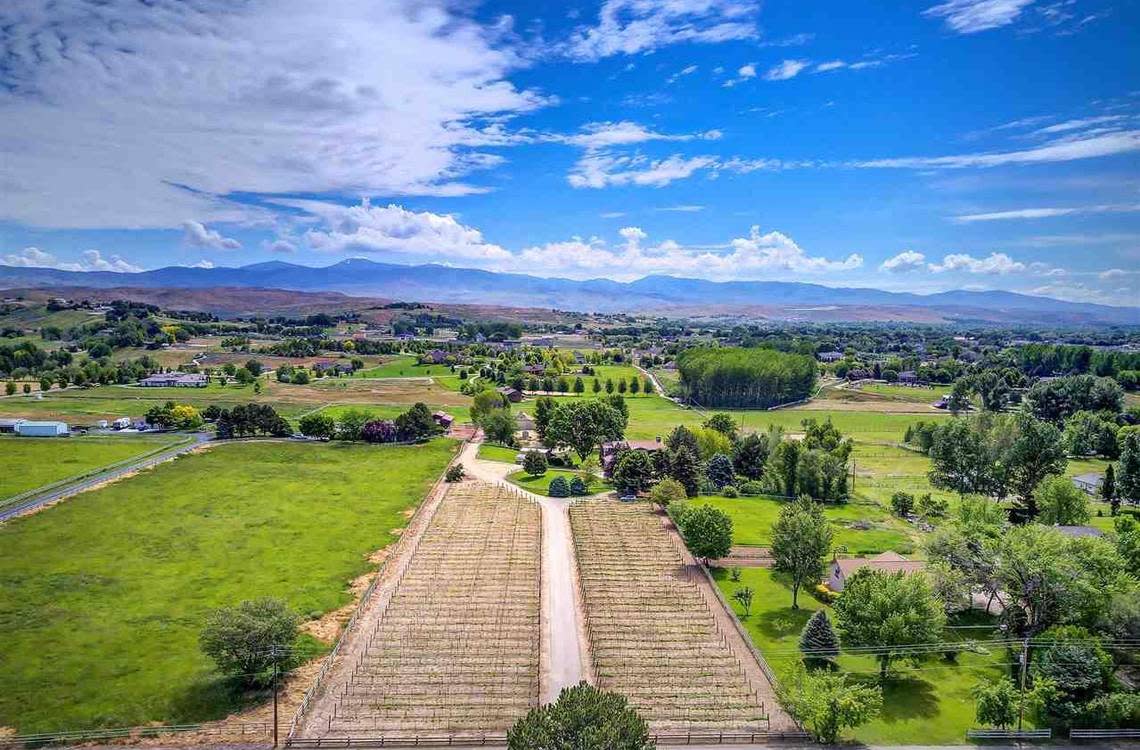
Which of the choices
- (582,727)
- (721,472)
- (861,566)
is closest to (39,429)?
(721,472)

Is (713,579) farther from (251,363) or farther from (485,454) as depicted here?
(251,363)

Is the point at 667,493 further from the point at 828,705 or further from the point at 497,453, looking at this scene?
the point at 828,705

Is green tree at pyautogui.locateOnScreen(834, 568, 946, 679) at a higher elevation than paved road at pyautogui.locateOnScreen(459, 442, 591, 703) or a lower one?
higher

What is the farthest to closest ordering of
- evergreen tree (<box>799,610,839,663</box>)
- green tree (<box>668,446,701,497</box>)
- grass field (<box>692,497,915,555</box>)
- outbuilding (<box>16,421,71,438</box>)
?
outbuilding (<box>16,421,71,438</box>)
green tree (<box>668,446,701,497</box>)
grass field (<box>692,497,915,555</box>)
evergreen tree (<box>799,610,839,663</box>)

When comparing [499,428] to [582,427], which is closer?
[582,427]

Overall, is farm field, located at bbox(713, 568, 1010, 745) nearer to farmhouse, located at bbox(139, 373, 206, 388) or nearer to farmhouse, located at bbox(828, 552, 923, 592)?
farmhouse, located at bbox(828, 552, 923, 592)

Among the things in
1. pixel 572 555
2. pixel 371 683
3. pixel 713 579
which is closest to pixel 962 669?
pixel 713 579

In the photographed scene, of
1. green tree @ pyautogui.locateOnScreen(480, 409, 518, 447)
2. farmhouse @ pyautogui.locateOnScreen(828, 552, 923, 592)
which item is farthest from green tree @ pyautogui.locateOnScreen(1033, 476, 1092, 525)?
green tree @ pyautogui.locateOnScreen(480, 409, 518, 447)
